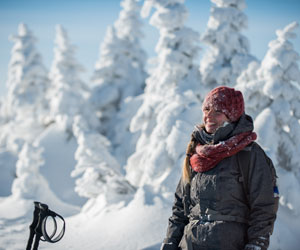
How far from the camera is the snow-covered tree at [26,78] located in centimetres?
A: 2822

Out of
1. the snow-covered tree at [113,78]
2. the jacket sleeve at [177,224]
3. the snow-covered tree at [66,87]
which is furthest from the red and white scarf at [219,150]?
the snow-covered tree at [113,78]

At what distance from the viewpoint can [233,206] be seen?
8.96 feet

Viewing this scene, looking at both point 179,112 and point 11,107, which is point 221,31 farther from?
point 11,107

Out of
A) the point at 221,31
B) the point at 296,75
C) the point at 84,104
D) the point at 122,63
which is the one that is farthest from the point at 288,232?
the point at 122,63

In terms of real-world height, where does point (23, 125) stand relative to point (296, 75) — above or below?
above

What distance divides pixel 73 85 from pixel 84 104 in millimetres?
2054

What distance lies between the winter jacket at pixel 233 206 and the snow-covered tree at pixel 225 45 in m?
11.1

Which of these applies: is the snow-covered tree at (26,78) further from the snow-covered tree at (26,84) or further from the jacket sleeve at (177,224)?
the jacket sleeve at (177,224)

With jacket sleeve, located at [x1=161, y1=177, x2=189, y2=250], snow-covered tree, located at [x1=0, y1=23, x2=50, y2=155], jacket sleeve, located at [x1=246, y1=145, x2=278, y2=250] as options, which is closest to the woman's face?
jacket sleeve, located at [x1=246, y1=145, x2=278, y2=250]

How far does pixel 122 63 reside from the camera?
28.1m

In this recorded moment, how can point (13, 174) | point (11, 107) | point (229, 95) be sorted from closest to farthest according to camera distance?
point (229, 95) → point (13, 174) → point (11, 107)

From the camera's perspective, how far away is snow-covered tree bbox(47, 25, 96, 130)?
24859mm

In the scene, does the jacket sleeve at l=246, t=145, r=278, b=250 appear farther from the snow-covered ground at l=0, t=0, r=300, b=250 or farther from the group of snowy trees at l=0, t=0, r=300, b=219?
the group of snowy trees at l=0, t=0, r=300, b=219

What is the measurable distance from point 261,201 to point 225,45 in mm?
12170
